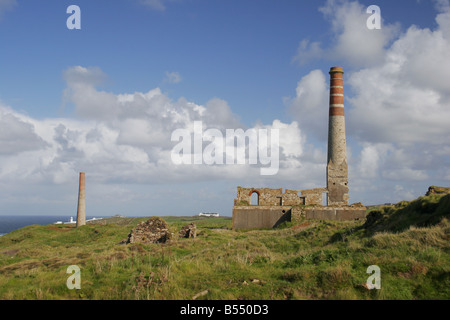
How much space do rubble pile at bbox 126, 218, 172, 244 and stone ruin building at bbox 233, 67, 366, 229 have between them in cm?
910

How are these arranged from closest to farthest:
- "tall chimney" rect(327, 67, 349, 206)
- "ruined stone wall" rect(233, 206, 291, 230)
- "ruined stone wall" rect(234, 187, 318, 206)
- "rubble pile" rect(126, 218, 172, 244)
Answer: "rubble pile" rect(126, 218, 172, 244) → "ruined stone wall" rect(233, 206, 291, 230) → "ruined stone wall" rect(234, 187, 318, 206) → "tall chimney" rect(327, 67, 349, 206)

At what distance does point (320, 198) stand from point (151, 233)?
16.9 meters

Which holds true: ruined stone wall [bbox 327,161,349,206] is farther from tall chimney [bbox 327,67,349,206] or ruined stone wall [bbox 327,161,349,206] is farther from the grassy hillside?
the grassy hillside

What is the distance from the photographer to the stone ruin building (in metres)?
31.6

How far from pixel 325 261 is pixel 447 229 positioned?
3.97 metres

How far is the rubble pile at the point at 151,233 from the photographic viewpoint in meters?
22.9

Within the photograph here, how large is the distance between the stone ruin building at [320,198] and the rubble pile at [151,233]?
910 centimetres

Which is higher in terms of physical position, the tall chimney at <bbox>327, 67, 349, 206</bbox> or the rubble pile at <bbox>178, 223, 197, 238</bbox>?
the tall chimney at <bbox>327, 67, 349, 206</bbox>

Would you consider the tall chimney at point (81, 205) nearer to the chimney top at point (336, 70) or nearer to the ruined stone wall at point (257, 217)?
the ruined stone wall at point (257, 217)

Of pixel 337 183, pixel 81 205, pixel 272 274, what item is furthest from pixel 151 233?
pixel 81 205

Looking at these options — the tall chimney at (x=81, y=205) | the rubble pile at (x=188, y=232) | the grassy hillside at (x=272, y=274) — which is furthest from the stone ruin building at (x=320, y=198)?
the tall chimney at (x=81, y=205)

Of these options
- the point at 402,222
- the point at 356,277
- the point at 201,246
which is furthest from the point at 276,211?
the point at 356,277

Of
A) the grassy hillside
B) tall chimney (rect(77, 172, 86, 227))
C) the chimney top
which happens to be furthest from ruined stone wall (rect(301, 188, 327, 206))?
tall chimney (rect(77, 172, 86, 227))
